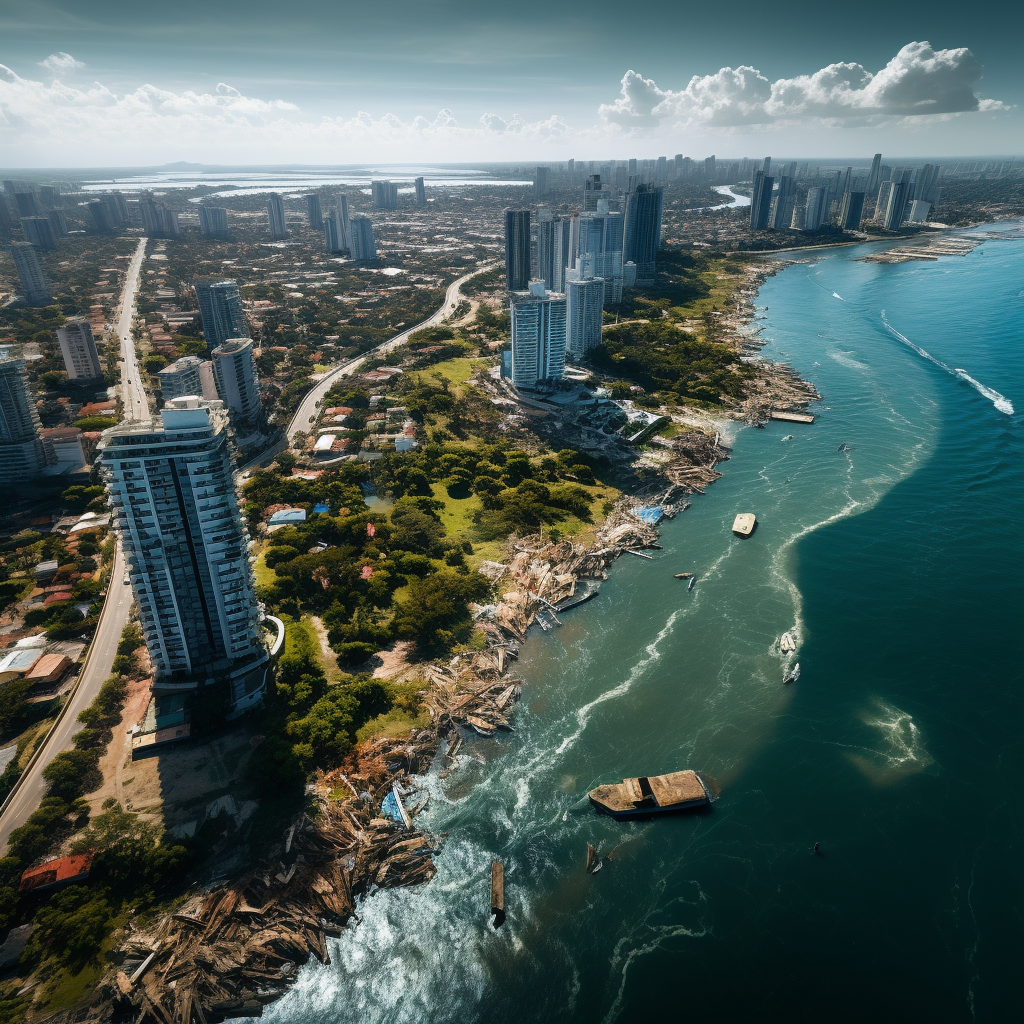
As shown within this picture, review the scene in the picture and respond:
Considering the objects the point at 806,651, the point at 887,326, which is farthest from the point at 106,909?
the point at 887,326

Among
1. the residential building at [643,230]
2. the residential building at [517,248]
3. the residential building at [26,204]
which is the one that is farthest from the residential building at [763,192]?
the residential building at [26,204]

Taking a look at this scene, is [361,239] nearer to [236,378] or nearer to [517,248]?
[517,248]

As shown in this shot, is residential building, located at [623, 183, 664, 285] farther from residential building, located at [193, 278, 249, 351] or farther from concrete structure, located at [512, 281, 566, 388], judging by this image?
residential building, located at [193, 278, 249, 351]

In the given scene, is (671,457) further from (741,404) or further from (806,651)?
(806,651)

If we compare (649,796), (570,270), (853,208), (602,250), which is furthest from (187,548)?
(853,208)

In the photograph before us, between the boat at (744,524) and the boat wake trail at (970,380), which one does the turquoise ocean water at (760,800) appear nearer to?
the boat at (744,524)

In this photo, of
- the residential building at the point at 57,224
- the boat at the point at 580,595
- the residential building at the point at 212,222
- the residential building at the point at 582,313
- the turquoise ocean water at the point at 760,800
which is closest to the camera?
the turquoise ocean water at the point at 760,800
